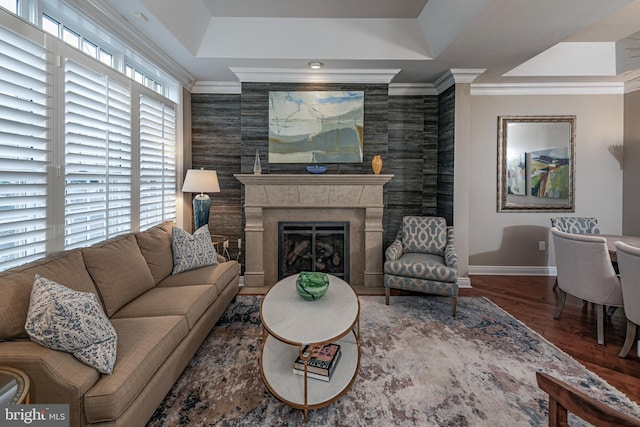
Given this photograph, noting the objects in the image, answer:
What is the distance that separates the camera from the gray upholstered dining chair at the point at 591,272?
2586 mm

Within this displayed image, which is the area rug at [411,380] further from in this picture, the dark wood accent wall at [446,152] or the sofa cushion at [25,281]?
the dark wood accent wall at [446,152]

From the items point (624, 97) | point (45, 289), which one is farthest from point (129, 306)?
point (624, 97)

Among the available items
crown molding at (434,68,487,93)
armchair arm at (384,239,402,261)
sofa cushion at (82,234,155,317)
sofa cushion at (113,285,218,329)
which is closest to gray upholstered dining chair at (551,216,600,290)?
armchair arm at (384,239,402,261)

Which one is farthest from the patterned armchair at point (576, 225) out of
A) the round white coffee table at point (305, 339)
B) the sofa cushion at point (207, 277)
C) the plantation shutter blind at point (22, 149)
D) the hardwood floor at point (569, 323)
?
the plantation shutter blind at point (22, 149)

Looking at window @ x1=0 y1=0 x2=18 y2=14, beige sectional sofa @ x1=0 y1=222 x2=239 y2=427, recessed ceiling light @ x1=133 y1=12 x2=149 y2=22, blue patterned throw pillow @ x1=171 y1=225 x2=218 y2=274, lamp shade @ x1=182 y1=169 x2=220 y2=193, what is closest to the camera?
beige sectional sofa @ x1=0 y1=222 x2=239 y2=427

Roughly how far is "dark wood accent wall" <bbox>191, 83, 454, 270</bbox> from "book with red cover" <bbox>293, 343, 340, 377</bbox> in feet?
8.14

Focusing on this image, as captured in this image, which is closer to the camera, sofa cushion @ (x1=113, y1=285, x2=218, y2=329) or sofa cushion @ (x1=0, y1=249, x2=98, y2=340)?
sofa cushion @ (x1=0, y1=249, x2=98, y2=340)

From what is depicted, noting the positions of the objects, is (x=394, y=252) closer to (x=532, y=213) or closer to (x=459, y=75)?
(x=459, y=75)

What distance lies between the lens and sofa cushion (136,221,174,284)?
107 inches

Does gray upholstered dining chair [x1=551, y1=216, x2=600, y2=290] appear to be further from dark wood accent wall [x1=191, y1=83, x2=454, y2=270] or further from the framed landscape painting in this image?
the framed landscape painting

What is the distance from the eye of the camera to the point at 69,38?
237 cm

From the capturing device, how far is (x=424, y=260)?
3.38 meters

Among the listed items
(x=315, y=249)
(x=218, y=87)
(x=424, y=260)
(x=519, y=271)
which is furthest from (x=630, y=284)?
(x=218, y=87)

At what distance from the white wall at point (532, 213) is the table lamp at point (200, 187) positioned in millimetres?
3419
